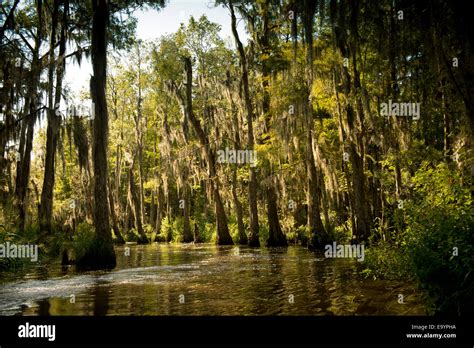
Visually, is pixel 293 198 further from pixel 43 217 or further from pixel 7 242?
pixel 7 242

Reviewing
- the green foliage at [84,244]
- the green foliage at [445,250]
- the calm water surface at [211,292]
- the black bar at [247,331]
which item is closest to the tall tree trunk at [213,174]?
the green foliage at [84,244]

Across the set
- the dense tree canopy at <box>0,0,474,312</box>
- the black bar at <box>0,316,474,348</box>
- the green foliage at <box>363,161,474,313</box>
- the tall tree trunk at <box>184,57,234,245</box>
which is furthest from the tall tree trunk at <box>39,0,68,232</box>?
the green foliage at <box>363,161,474,313</box>

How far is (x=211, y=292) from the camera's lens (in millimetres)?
9461

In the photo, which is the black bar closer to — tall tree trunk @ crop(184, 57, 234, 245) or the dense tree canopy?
the dense tree canopy

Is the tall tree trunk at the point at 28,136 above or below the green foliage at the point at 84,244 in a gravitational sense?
above

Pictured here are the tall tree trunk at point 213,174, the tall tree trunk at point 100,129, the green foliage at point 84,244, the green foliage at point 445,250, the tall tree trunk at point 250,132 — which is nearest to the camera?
the green foliage at point 445,250

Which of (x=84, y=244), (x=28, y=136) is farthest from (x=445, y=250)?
(x=28, y=136)

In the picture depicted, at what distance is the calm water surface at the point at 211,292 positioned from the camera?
7.39 m

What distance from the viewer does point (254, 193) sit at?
91.9 feet

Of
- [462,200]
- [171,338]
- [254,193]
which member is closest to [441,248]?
[462,200]

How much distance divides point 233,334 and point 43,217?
17109mm

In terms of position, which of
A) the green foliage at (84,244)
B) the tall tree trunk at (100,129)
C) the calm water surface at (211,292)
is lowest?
the calm water surface at (211,292)

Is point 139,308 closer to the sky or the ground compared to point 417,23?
closer to the ground

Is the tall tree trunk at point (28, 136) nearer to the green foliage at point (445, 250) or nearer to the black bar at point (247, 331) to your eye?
the black bar at point (247, 331)
